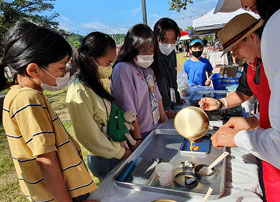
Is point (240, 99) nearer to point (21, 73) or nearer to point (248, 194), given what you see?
point (248, 194)

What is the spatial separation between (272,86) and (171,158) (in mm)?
809

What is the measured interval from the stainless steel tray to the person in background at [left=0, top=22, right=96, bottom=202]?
290 millimetres

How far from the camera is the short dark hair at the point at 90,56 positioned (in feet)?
4.01

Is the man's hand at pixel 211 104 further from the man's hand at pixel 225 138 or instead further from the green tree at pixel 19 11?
the green tree at pixel 19 11

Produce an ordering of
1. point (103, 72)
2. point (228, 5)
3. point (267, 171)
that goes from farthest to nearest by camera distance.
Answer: point (228, 5)
point (103, 72)
point (267, 171)

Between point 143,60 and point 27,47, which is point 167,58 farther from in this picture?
point 27,47

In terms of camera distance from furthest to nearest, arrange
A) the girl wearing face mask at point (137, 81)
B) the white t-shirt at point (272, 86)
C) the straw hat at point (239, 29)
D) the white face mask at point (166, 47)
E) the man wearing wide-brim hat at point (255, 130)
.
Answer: the white face mask at point (166, 47)
the girl wearing face mask at point (137, 81)
the straw hat at point (239, 29)
the man wearing wide-brim hat at point (255, 130)
the white t-shirt at point (272, 86)

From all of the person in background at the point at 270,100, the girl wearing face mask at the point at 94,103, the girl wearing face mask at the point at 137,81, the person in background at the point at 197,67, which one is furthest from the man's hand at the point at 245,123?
the person in background at the point at 197,67

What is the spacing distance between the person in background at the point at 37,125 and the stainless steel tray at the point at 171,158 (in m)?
0.29

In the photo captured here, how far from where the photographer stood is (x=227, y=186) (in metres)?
0.95

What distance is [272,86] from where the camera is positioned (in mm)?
615

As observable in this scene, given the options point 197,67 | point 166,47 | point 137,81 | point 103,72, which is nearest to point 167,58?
point 166,47

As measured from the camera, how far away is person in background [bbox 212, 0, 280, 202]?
Result: 1.93 feet

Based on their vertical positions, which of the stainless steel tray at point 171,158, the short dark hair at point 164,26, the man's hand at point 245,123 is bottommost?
the stainless steel tray at point 171,158
